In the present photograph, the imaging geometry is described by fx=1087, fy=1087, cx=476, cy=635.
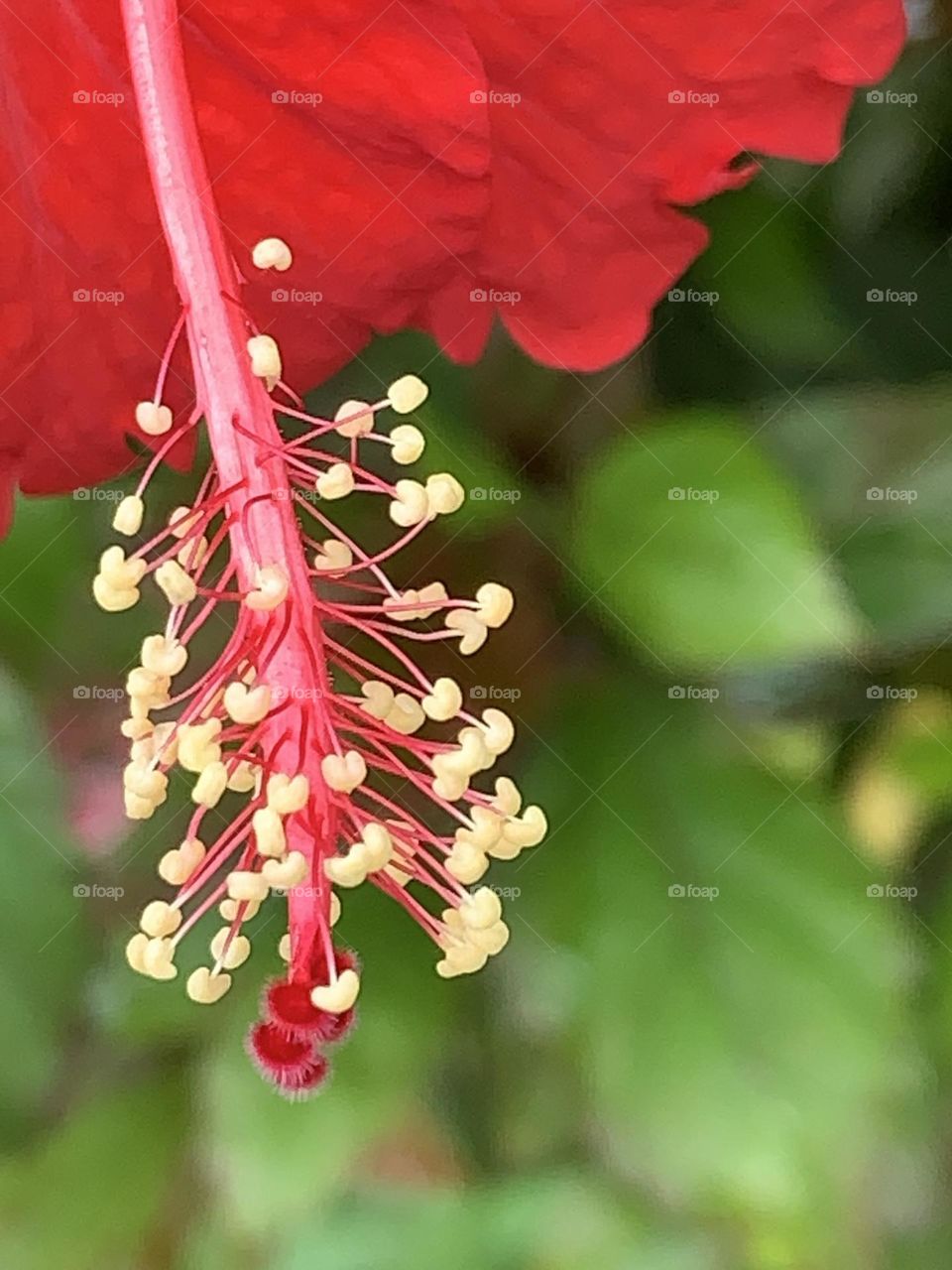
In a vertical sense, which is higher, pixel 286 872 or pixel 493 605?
pixel 493 605

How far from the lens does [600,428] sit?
26.8 inches

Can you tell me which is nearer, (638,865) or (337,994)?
(337,994)

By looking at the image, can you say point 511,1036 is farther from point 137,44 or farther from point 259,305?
point 137,44

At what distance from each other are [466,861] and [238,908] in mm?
127

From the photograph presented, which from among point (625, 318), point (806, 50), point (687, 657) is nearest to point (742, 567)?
point (687, 657)

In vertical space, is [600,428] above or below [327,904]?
above

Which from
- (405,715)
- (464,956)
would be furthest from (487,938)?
(405,715)

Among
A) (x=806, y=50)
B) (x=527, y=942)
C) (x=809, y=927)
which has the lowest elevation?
(x=527, y=942)

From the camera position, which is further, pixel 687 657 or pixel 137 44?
pixel 687 657

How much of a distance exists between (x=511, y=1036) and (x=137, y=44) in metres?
0.61

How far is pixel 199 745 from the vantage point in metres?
0.51

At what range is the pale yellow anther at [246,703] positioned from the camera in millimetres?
503

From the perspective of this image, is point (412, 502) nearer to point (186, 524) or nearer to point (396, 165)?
point (186, 524)

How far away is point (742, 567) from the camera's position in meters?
0.64
